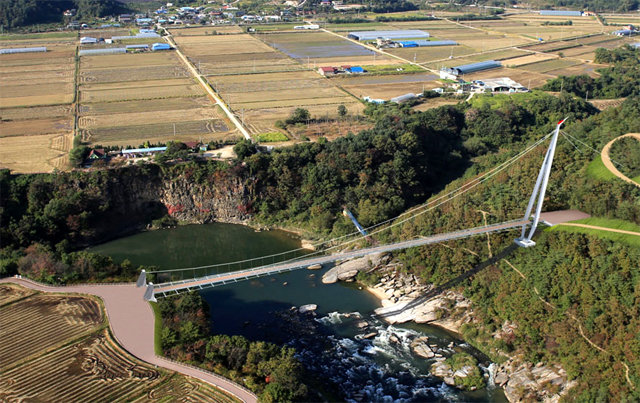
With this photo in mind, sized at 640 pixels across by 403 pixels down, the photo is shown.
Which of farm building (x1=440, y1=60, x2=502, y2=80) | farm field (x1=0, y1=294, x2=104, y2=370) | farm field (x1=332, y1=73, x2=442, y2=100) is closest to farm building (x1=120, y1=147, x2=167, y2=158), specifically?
farm field (x1=0, y1=294, x2=104, y2=370)

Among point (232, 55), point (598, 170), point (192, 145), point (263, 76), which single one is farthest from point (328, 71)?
point (598, 170)

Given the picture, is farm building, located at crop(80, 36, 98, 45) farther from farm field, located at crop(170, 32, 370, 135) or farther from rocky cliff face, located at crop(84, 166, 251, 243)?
rocky cliff face, located at crop(84, 166, 251, 243)

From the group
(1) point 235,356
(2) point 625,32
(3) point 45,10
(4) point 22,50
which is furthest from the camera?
(3) point 45,10

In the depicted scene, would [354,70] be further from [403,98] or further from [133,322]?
[133,322]

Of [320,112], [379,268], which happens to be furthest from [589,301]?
[320,112]

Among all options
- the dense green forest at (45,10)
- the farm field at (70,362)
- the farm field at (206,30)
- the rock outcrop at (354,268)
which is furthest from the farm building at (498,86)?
the dense green forest at (45,10)

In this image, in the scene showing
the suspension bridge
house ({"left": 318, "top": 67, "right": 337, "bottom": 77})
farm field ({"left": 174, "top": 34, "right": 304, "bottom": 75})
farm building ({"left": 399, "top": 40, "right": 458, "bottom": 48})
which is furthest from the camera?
farm building ({"left": 399, "top": 40, "right": 458, "bottom": 48})
